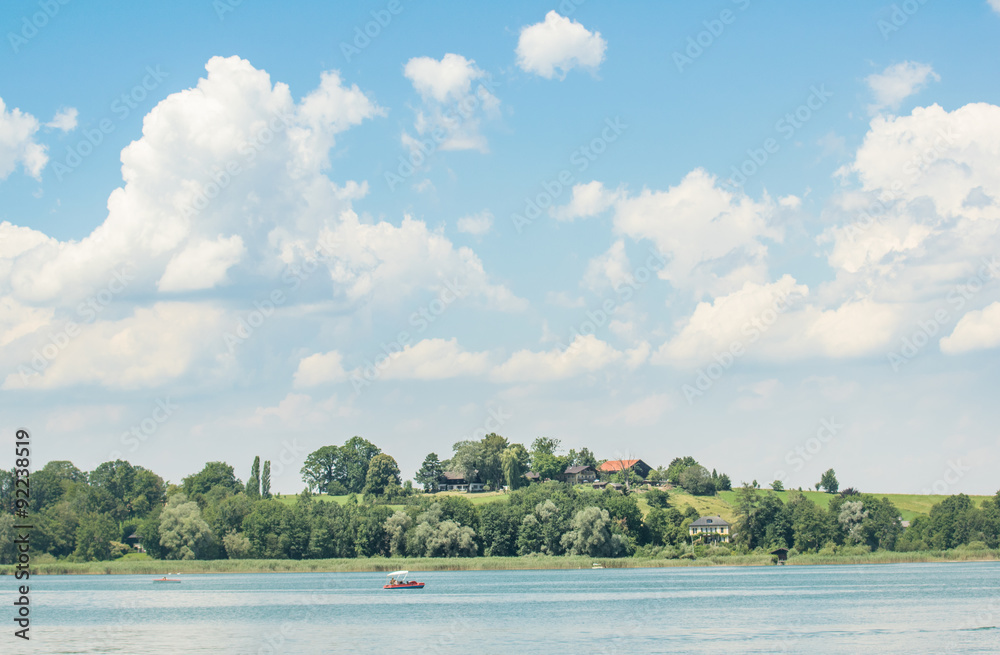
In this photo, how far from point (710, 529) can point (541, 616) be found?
334 feet

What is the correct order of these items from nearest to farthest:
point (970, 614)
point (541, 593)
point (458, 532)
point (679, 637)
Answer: point (679, 637), point (970, 614), point (541, 593), point (458, 532)

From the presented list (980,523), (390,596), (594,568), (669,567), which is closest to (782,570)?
(669,567)

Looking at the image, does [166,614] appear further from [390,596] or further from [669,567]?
[669,567]

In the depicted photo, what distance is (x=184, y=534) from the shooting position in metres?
141

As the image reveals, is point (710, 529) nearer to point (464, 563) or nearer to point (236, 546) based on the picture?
point (464, 563)

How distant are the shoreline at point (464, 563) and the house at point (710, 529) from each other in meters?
17.6

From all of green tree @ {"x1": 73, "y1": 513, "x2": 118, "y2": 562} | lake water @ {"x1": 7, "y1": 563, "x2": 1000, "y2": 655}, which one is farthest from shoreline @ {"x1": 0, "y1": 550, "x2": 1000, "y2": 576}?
lake water @ {"x1": 7, "y1": 563, "x2": 1000, "y2": 655}

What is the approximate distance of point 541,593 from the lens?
93.7 metres

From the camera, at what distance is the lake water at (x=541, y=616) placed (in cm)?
5653

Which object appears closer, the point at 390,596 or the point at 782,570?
the point at 390,596

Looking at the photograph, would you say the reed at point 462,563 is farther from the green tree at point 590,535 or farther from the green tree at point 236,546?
the green tree at point 236,546

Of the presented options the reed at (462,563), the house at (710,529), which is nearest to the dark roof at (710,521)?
the house at (710,529)

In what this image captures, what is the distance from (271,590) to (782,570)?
65.8 meters

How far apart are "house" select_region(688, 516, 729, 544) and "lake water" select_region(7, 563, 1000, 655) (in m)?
46.0
